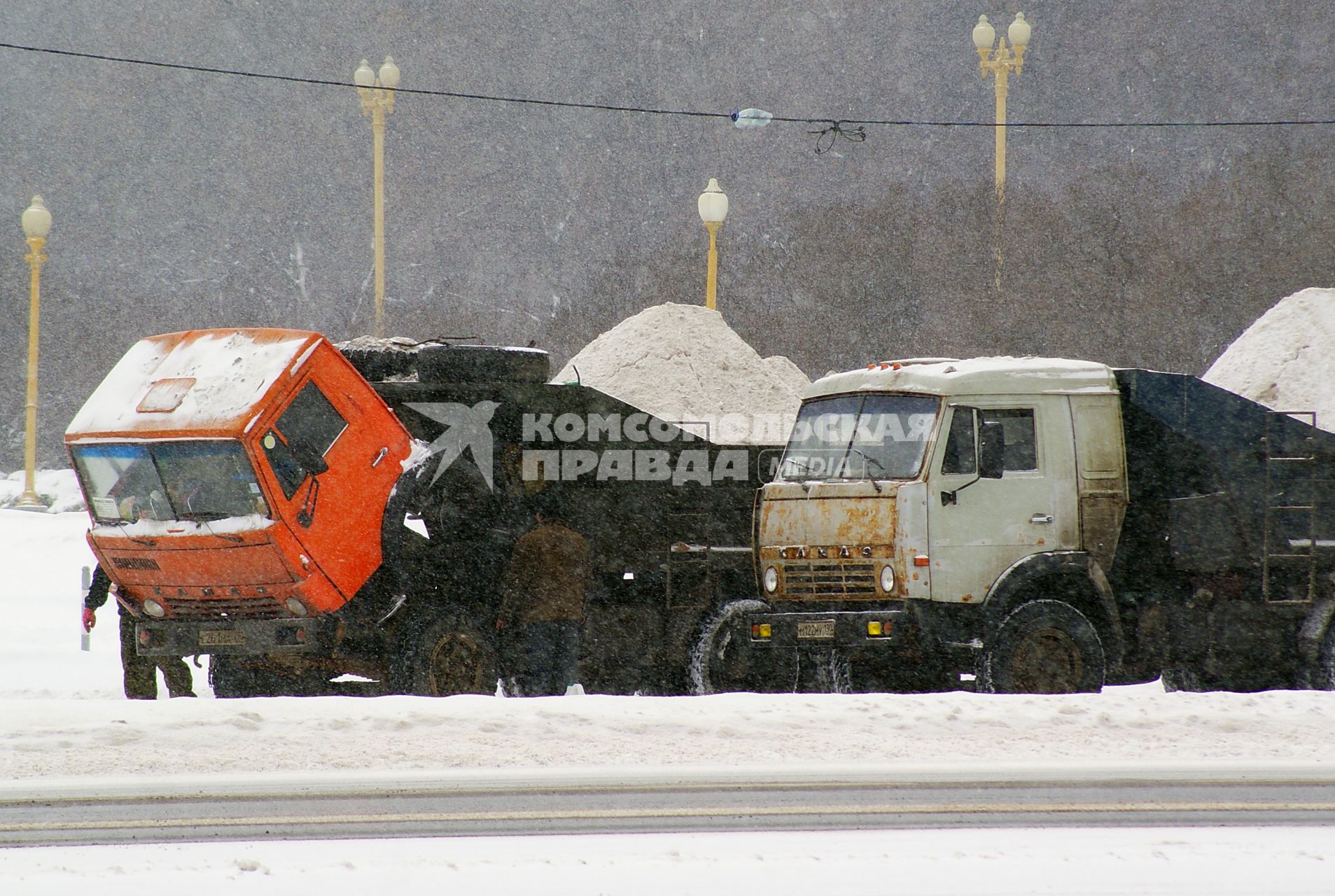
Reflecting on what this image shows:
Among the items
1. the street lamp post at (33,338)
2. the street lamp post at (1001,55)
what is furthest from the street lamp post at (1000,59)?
the street lamp post at (33,338)

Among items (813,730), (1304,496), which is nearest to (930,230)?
(1304,496)

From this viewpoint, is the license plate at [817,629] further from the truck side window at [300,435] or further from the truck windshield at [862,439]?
the truck side window at [300,435]

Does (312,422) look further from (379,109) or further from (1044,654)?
(379,109)

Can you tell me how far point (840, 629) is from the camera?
11750 mm

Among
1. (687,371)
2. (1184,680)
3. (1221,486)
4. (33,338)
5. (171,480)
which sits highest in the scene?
(33,338)

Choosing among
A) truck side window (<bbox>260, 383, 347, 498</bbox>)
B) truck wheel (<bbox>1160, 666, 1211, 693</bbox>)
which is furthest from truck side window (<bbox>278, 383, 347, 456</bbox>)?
truck wheel (<bbox>1160, 666, 1211, 693</bbox>)

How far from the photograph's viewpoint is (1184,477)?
12.5 metres

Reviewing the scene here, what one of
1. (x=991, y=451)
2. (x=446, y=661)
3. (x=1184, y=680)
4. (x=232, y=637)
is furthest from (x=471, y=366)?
(x=1184, y=680)

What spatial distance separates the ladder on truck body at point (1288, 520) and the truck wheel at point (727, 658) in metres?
4.10

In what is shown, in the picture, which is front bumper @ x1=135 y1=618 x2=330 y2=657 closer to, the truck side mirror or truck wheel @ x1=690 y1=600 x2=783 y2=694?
truck wheel @ x1=690 y1=600 x2=783 y2=694

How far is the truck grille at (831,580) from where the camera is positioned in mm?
11742

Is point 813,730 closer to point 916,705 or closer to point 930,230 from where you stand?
point 916,705

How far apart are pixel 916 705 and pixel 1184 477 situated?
321 centimetres

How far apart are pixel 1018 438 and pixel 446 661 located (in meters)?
4.75
